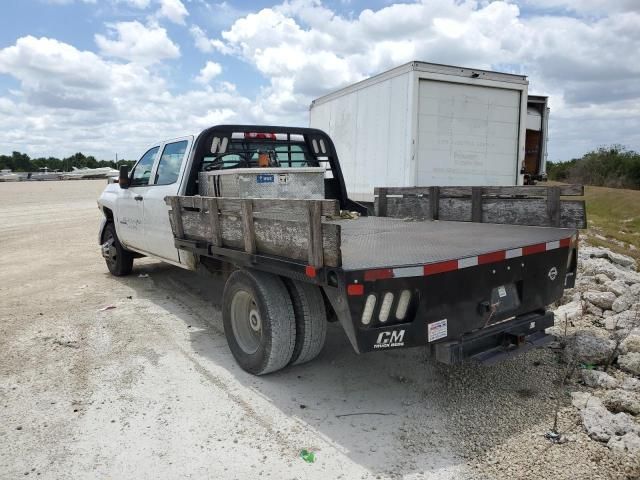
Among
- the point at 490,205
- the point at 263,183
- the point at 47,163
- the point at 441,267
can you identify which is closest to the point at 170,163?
the point at 263,183

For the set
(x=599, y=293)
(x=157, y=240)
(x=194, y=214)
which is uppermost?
(x=194, y=214)

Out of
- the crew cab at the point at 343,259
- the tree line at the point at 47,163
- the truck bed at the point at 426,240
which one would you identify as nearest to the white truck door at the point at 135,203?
the crew cab at the point at 343,259

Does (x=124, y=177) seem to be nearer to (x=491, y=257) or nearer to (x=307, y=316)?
(x=307, y=316)

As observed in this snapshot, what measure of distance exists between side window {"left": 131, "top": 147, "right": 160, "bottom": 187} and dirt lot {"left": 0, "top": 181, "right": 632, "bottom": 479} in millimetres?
1928

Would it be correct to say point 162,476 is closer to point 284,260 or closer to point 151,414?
point 151,414

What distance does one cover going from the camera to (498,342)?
369cm

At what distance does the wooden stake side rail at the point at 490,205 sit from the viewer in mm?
4680

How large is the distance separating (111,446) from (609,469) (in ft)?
9.62

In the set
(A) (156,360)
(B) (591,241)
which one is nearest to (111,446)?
(A) (156,360)

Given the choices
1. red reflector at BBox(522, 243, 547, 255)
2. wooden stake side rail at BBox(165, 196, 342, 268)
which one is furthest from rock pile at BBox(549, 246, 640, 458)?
wooden stake side rail at BBox(165, 196, 342, 268)

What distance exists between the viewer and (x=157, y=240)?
6.36 m

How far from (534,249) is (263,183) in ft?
8.89

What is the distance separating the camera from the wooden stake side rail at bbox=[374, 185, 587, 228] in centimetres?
468

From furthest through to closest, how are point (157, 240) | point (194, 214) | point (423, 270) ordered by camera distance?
point (157, 240) < point (194, 214) < point (423, 270)
